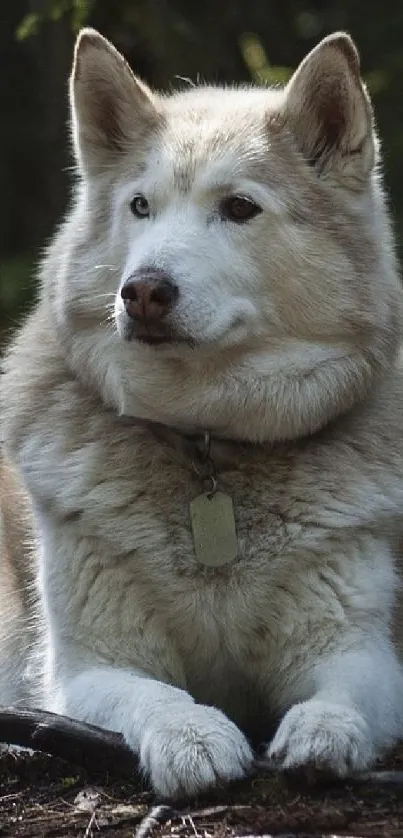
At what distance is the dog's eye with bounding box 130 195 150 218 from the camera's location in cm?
416

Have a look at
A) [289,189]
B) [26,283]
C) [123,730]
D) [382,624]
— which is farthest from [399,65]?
[123,730]

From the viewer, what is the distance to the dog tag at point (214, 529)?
4.01 meters

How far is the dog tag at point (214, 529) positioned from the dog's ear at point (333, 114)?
3.32 feet

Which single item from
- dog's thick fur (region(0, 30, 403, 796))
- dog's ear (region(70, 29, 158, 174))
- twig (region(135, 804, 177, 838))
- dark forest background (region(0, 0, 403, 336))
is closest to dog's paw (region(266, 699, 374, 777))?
dog's thick fur (region(0, 30, 403, 796))

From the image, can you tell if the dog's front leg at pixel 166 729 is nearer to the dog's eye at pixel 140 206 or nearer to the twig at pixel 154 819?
the twig at pixel 154 819

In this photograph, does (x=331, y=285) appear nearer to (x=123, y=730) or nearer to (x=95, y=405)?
(x=95, y=405)

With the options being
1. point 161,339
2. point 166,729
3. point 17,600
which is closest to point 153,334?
point 161,339

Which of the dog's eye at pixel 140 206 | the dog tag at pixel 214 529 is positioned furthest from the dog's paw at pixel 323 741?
the dog's eye at pixel 140 206

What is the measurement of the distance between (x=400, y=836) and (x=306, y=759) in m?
0.38

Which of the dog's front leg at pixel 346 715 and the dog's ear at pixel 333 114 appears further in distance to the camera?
the dog's ear at pixel 333 114

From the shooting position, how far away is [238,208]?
405cm

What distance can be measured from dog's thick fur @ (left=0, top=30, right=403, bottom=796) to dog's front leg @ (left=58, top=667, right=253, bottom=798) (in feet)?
0.06

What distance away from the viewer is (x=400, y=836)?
9.93 ft

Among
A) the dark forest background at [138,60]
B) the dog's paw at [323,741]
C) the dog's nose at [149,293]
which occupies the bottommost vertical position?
the dog's paw at [323,741]
